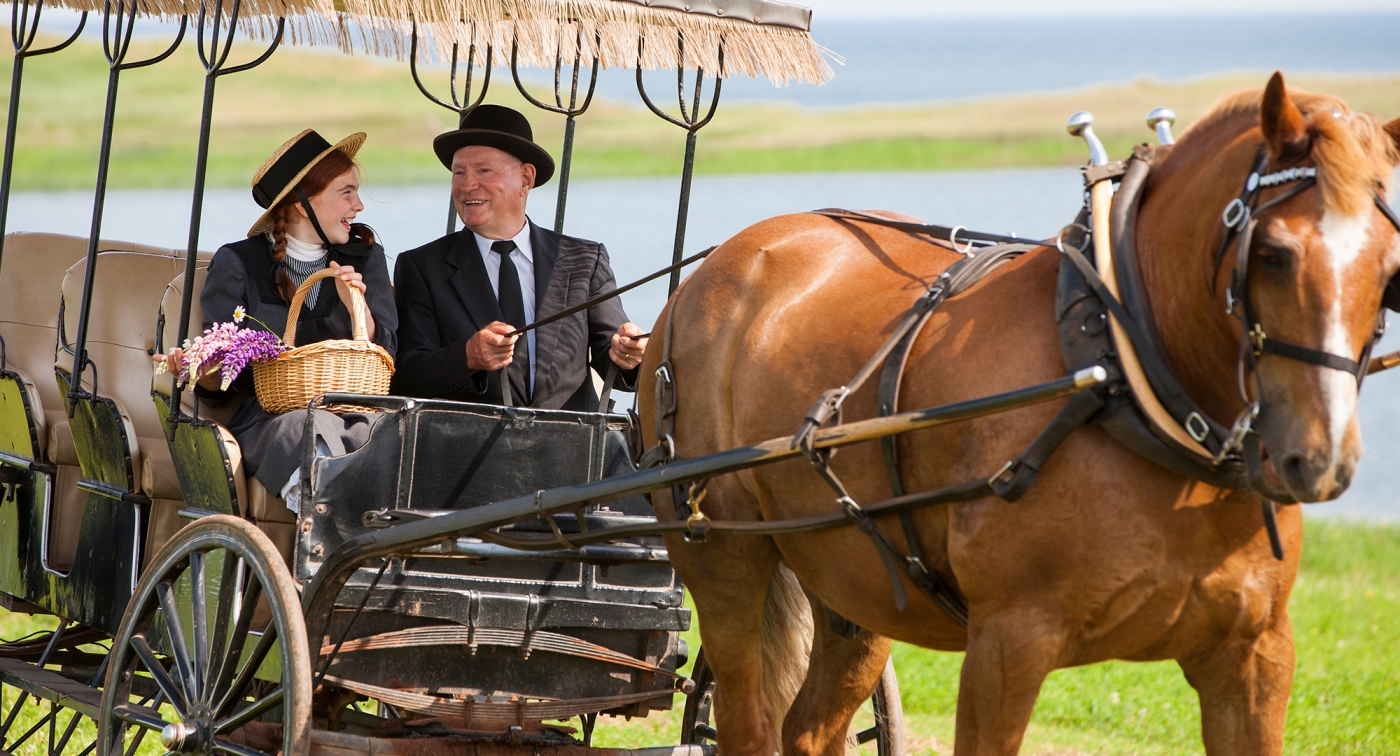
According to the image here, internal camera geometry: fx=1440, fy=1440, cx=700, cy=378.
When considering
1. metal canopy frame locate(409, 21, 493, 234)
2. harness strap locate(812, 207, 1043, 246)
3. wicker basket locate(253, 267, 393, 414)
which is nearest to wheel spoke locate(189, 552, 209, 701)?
wicker basket locate(253, 267, 393, 414)

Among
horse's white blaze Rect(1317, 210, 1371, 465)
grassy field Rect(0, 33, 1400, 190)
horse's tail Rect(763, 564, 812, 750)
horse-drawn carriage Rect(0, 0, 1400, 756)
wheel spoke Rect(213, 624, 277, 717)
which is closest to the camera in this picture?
horse's white blaze Rect(1317, 210, 1371, 465)

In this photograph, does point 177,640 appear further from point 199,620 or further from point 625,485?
point 625,485

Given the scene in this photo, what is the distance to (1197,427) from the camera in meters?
2.41

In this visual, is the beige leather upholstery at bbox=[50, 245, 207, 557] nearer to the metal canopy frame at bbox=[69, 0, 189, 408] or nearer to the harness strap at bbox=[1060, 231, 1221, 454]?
the metal canopy frame at bbox=[69, 0, 189, 408]

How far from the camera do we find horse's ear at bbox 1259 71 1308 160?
2266 millimetres

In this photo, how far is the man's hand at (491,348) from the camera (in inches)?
155

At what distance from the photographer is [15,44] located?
14.3 feet

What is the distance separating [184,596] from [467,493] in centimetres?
79

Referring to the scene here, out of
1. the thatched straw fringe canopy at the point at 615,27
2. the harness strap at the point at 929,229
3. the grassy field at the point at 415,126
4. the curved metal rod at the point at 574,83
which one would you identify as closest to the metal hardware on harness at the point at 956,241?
the harness strap at the point at 929,229

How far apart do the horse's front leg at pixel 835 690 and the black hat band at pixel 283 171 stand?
2009 millimetres

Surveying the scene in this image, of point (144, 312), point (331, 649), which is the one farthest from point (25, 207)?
point (331, 649)

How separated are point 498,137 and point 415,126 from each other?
28.8m

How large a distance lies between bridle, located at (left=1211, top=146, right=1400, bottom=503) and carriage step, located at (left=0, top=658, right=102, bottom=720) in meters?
3.03

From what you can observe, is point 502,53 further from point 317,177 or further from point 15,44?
point 15,44
